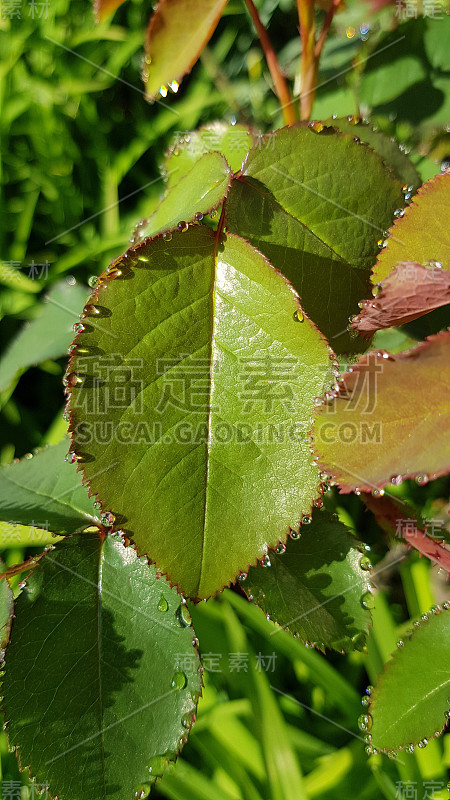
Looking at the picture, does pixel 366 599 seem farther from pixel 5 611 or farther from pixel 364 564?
pixel 5 611

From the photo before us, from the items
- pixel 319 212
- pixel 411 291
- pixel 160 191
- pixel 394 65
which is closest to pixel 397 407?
pixel 411 291

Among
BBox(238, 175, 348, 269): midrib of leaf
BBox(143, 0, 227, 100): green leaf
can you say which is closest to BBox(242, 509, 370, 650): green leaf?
BBox(238, 175, 348, 269): midrib of leaf

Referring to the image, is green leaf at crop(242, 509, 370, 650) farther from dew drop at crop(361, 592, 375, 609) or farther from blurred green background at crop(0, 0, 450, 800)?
blurred green background at crop(0, 0, 450, 800)

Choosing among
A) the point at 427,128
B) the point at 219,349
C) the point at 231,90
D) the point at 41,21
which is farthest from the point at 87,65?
the point at 219,349

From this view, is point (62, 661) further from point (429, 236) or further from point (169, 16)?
point (169, 16)

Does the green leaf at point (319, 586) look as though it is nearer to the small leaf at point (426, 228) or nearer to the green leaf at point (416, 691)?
the green leaf at point (416, 691)

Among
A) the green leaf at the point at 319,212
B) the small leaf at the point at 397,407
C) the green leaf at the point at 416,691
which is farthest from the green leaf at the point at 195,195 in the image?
the green leaf at the point at 416,691

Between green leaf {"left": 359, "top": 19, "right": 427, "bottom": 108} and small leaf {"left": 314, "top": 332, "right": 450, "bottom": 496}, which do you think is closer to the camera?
small leaf {"left": 314, "top": 332, "right": 450, "bottom": 496}
